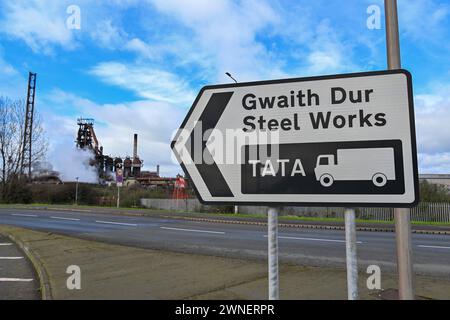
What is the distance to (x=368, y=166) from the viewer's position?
6.57 feet

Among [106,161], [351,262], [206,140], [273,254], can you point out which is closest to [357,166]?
[351,262]

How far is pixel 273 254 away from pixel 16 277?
6182 millimetres

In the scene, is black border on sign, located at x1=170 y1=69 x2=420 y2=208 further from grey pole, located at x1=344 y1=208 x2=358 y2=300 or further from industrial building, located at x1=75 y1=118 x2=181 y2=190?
industrial building, located at x1=75 y1=118 x2=181 y2=190

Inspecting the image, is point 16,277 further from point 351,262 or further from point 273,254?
point 351,262

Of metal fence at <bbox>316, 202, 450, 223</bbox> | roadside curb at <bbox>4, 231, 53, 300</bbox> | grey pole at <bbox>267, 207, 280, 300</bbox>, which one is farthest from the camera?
metal fence at <bbox>316, 202, 450, 223</bbox>

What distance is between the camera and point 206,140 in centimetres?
228

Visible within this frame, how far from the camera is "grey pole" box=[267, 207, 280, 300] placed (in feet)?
6.75

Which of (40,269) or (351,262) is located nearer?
(351,262)

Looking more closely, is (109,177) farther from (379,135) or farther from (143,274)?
(379,135)

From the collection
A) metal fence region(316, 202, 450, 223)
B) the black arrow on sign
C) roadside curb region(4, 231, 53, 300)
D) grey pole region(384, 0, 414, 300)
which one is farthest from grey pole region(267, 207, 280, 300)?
metal fence region(316, 202, 450, 223)

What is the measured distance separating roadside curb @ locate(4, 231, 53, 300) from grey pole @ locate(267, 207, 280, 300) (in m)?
3.92
